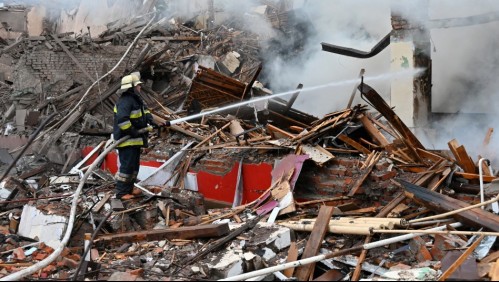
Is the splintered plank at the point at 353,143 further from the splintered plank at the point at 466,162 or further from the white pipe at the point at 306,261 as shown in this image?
the white pipe at the point at 306,261

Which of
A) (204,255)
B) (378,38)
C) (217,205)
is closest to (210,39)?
(378,38)

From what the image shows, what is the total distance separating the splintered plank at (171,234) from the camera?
590 cm

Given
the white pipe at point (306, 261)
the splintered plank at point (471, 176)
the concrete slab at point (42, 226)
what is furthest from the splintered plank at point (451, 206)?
the concrete slab at point (42, 226)

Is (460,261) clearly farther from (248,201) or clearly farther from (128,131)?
(128,131)

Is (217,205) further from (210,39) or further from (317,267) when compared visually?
(210,39)

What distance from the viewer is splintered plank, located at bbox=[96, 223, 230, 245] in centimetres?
590

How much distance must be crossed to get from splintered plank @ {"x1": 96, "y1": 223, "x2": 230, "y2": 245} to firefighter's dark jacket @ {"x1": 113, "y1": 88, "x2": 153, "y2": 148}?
1.65 meters

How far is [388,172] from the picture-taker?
6.81 m

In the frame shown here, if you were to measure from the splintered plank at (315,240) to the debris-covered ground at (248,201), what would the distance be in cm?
1

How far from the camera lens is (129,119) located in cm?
737

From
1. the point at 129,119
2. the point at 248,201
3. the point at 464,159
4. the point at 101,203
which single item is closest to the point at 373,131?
the point at 464,159

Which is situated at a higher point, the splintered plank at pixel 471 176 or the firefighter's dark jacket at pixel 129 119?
the firefighter's dark jacket at pixel 129 119

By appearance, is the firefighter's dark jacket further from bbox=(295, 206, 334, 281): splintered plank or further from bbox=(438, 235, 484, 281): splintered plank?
bbox=(438, 235, 484, 281): splintered plank

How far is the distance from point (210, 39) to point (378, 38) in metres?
4.84
